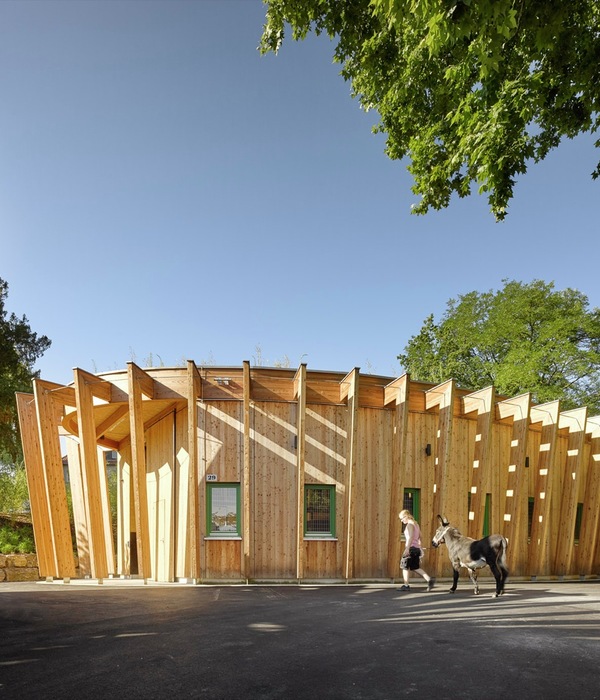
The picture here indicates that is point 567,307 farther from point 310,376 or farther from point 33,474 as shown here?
point 33,474

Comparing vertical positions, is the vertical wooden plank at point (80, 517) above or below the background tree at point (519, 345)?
below

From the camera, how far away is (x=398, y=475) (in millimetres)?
14508

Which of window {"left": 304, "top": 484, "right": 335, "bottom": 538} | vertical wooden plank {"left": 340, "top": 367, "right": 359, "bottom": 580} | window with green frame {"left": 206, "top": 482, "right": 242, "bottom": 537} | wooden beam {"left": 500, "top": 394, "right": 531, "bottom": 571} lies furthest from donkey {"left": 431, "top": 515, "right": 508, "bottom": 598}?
window with green frame {"left": 206, "top": 482, "right": 242, "bottom": 537}

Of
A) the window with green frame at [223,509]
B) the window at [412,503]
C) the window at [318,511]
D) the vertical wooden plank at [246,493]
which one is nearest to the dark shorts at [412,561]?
the window at [318,511]

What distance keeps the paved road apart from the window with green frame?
3.49m

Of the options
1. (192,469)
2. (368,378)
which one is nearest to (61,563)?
(192,469)

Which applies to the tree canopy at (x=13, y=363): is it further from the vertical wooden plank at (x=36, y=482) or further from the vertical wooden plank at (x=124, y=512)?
the vertical wooden plank at (x=36, y=482)

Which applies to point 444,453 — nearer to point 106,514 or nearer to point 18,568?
point 106,514

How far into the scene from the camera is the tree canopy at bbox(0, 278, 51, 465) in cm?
1970

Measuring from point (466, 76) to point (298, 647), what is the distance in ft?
25.6

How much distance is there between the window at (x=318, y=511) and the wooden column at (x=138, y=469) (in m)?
4.16

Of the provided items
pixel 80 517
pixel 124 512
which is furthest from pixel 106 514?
pixel 124 512

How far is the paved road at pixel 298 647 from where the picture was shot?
5.36m

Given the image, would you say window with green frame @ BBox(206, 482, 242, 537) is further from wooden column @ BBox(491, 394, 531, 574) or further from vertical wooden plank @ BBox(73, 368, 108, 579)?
wooden column @ BBox(491, 394, 531, 574)
